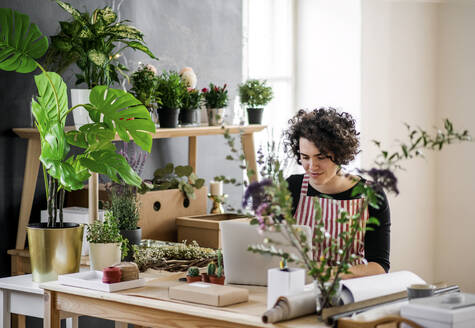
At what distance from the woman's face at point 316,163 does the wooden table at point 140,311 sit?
983 mm

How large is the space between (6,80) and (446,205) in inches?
A: 151

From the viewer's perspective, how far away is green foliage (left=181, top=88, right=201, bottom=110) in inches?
152

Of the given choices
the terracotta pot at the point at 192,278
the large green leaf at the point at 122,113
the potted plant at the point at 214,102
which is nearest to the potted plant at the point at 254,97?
the potted plant at the point at 214,102

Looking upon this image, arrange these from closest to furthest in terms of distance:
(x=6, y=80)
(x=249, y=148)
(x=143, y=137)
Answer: (x=143, y=137) → (x=6, y=80) → (x=249, y=148)

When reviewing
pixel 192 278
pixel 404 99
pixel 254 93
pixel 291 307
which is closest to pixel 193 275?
pixel 192 278

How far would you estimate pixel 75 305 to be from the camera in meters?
2.58

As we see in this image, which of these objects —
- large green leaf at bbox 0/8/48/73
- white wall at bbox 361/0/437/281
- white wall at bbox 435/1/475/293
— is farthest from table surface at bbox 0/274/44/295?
white wall at bbox 435/1/475/293

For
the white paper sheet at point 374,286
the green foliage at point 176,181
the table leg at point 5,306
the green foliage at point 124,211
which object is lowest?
the table leg at point 5,306

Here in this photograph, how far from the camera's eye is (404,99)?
5.83 meters

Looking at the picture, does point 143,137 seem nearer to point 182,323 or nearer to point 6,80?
point 6,80

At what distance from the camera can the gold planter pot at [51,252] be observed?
2.99 meters

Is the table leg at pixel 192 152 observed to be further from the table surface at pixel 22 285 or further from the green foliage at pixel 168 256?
the table surface at pixel 22 285

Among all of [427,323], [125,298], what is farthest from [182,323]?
[427,323]

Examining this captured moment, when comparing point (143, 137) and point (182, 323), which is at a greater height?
point (143, 137)
